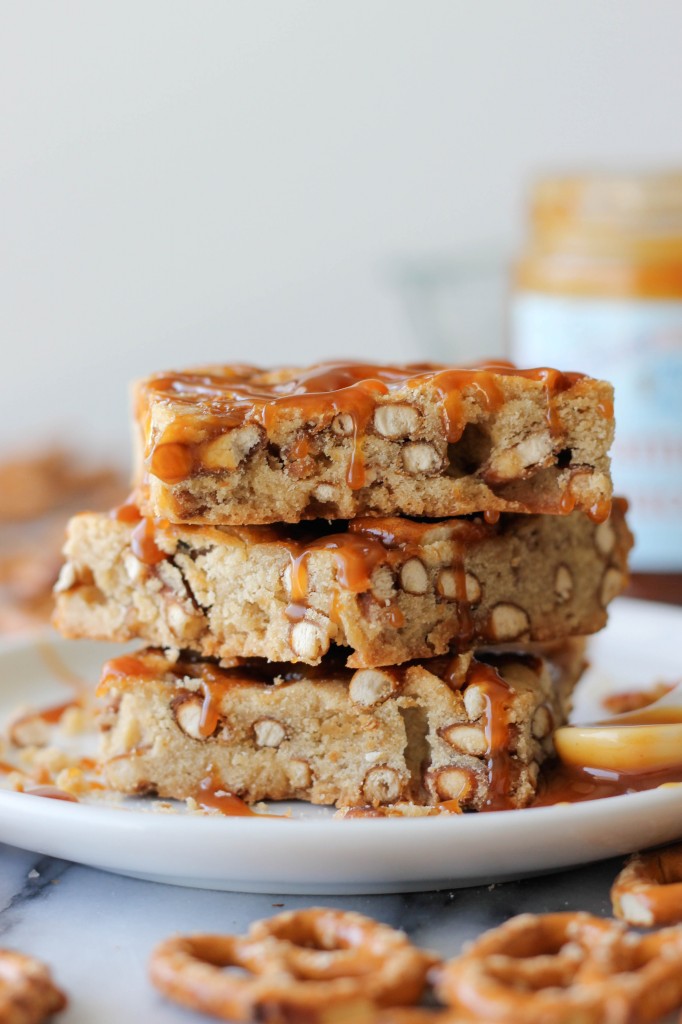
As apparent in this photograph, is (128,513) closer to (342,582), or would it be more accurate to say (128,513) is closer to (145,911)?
(342,582)

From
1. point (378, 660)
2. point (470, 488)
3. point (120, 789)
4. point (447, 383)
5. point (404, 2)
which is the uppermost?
point (404, 2)

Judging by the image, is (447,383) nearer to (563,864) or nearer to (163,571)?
(163,571)

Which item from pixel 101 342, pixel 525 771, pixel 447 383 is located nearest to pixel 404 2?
pixel 101 342

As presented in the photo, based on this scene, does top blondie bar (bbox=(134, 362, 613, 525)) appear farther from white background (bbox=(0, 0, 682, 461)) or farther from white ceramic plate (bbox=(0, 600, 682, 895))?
white background (bbox=(0, 0, 682, 461))

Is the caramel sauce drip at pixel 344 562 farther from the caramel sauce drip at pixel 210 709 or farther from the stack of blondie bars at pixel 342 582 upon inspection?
the caramel sauce drip at pixel 210 709

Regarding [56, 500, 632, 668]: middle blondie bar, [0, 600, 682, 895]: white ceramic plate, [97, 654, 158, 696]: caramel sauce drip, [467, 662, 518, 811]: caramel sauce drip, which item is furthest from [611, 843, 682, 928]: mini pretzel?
[97, 654, 158, 696]: caramel sauce drip

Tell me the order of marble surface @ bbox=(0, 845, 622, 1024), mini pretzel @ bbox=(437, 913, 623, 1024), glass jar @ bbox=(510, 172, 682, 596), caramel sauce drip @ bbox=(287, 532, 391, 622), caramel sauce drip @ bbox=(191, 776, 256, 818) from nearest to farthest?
mini pretzel @ bbox=(437, 913, 623, 1024)
marble surface @ bbox=(0, 845, 622, 1024)
caramel sauce drip @ bbox=(287, 532, 391, 622)
caramel sauce drip @ bbox=(191, 776, 256, 818)
glass jar @ bbox=(510, 172, 682, 596)
